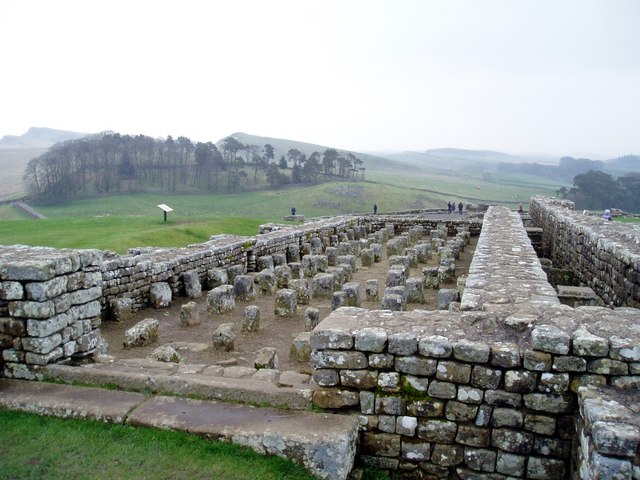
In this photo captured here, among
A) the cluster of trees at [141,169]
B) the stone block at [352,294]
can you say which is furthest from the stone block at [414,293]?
the cluster of trees at [141,169]

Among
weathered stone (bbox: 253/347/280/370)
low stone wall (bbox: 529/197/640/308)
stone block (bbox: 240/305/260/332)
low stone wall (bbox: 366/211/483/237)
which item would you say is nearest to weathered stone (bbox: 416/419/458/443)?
weathered stone (bbox: 253/347/280/370)

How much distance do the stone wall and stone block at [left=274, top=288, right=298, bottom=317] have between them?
210 inches

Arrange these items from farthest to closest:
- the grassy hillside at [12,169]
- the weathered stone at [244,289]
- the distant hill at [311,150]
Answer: the distant hill at [311,150] < the grassy hillside at [12,169] < the weathered stone at [244,289]

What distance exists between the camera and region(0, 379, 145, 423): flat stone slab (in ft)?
16.6

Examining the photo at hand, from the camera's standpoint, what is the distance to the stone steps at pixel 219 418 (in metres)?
4.36

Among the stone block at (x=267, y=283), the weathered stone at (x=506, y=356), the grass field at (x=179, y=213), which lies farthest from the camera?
the grass field at (x=179, y=213)

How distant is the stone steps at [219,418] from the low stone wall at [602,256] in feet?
19.6

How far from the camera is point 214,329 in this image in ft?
31.7

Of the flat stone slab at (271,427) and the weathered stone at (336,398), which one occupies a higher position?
the weathered stone at (336,398)

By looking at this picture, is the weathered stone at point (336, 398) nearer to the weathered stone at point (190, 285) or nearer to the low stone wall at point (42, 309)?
the low stone wall at point (42, 309)

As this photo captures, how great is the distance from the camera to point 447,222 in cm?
2441

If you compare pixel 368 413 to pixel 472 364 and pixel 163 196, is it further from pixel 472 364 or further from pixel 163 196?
pixel 163 196

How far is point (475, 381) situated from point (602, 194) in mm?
76009

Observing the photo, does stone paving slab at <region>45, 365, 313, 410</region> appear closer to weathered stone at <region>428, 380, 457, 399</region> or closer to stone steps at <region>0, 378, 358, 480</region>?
stone steps at <region>0, 378, 358, 480</region>
